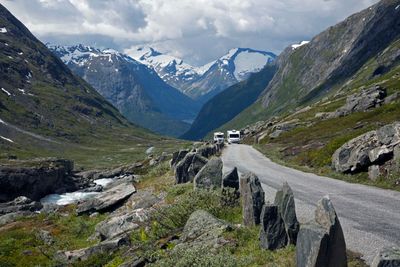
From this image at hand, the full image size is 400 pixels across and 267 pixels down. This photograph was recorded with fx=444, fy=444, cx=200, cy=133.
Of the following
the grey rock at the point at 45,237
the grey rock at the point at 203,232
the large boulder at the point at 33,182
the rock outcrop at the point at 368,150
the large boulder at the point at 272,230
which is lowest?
the large boulder at the point at 33,182

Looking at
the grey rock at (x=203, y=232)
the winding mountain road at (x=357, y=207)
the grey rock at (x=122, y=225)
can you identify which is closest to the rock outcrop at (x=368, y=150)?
the winding mountain road at (x=357, y=207)

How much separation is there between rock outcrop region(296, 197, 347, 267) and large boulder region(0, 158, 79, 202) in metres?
116

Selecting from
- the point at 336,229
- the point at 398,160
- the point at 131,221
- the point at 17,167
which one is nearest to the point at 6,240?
the point at 131,221

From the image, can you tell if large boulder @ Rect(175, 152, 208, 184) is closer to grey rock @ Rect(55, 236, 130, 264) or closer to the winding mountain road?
the winding mountain road

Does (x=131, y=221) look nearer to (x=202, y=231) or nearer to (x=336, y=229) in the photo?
(x=202, y=231)

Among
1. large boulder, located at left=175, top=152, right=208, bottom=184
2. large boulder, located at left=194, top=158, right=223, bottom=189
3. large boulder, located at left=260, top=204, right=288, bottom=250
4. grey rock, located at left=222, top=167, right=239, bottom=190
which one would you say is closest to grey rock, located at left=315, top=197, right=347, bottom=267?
large boulder, located at left=260, top=204, right=288, bottom=250

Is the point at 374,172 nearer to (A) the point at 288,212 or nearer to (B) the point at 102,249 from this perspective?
(A) the point at 288,212

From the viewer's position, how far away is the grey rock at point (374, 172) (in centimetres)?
2907

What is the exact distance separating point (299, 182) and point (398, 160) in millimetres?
6342

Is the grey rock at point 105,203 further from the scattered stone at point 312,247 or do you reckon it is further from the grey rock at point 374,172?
the scattered stone at point 312,247

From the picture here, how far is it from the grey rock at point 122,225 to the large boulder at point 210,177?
134 inches

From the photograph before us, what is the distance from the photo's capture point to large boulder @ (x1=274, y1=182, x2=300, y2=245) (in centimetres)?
1349

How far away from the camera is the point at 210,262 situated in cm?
1210

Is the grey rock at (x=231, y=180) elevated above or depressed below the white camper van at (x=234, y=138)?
below
